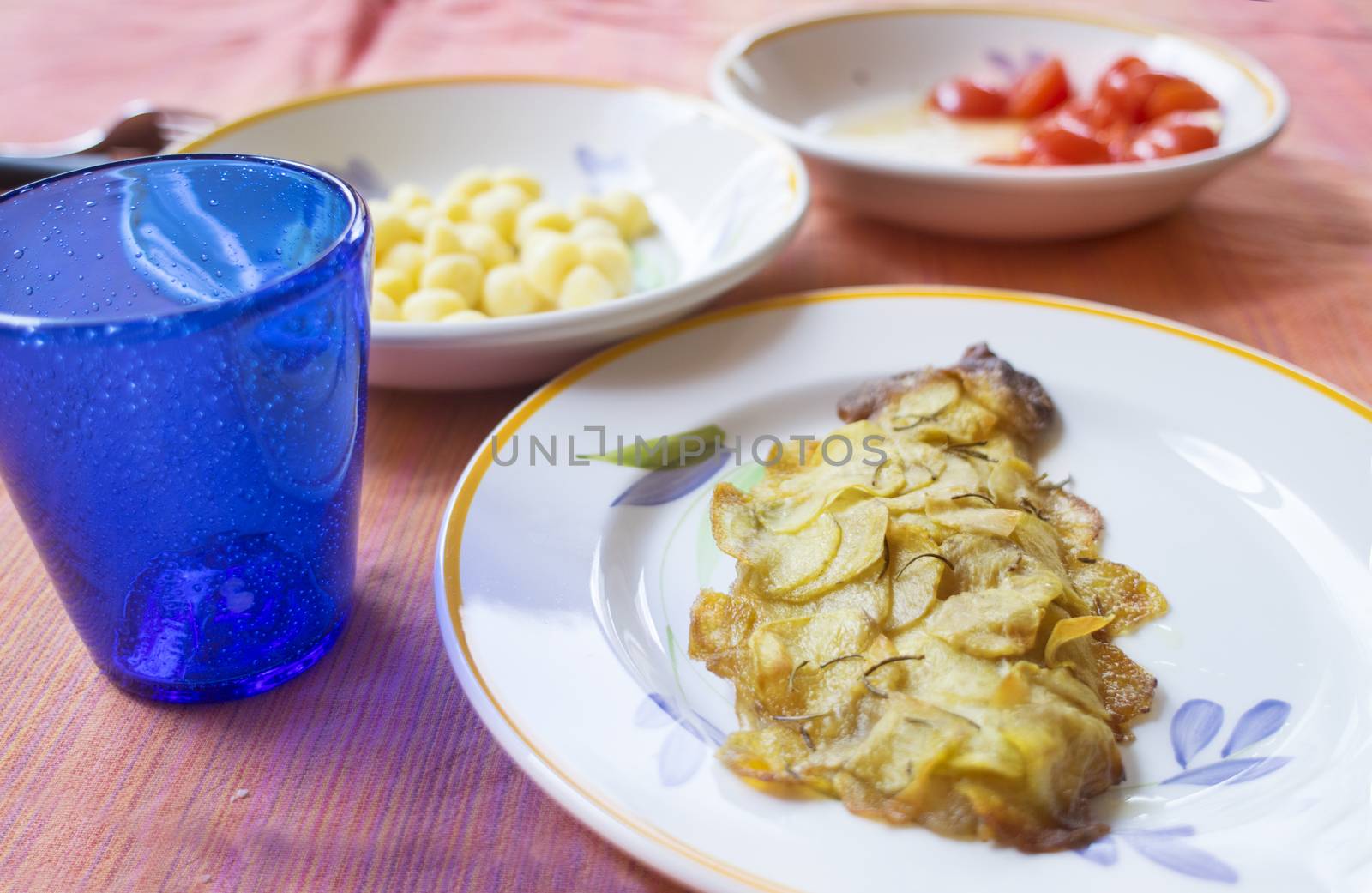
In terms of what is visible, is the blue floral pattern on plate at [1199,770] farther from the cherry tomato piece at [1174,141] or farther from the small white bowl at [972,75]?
the cherry tomato piece at [1174,141]

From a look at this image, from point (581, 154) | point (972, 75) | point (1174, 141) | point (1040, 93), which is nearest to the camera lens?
point (1174, 141)

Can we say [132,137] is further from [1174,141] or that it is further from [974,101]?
[1174,141]

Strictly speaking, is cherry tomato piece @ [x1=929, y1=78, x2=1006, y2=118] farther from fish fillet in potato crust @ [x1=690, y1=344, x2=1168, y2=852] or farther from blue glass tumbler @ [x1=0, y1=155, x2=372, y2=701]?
blue glass tumbler @ [x1=0, y1=155, x2=372, y2=701]

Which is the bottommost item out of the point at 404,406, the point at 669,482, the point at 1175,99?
the point at 404,406

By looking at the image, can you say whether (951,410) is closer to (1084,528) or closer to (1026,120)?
(1084,528)

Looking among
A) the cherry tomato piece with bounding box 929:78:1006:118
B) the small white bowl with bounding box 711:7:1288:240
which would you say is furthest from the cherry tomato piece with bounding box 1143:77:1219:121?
the cherry tomato piece with bounding box 929:78:1006:118

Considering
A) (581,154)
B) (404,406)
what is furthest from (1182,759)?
(581,154)

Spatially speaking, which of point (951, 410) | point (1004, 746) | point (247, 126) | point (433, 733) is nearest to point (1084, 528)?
point (951, 410)
